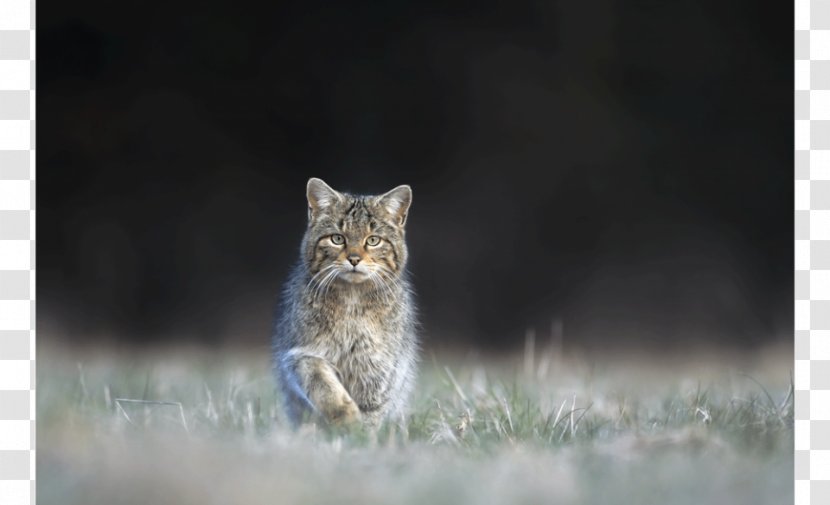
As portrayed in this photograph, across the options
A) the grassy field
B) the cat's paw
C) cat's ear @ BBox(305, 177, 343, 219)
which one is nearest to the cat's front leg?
the cat's paw

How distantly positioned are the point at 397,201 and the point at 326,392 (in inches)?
30.3

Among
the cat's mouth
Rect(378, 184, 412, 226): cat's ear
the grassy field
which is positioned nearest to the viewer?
the grassy field

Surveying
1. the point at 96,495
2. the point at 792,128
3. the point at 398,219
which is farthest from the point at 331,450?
the point at 792,128

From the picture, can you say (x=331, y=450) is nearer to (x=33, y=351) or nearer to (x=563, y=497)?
(x=563, y=497)

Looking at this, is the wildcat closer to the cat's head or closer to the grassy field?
the cat's head

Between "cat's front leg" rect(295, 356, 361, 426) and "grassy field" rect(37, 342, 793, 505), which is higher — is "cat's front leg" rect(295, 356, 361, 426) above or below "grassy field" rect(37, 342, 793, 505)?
above

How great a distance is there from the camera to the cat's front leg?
395 centimetres

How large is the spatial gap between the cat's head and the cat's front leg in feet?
1.09

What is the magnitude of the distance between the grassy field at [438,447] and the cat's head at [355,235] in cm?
57

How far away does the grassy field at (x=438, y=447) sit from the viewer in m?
3.38

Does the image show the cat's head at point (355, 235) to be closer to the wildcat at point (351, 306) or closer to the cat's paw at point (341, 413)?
the wildcat at point (351, 306)

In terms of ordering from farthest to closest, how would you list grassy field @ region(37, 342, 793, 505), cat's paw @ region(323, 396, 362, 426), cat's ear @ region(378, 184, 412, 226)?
cat's ear @ region(378, 184, 412, 226), cat's paw @ region(323, 396, 362, 426), grassy field @ region(37, 342, 793, 505)

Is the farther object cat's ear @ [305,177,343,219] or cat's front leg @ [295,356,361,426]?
cat's ear @ [305,177,343,219]

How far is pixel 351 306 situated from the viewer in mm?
4254
